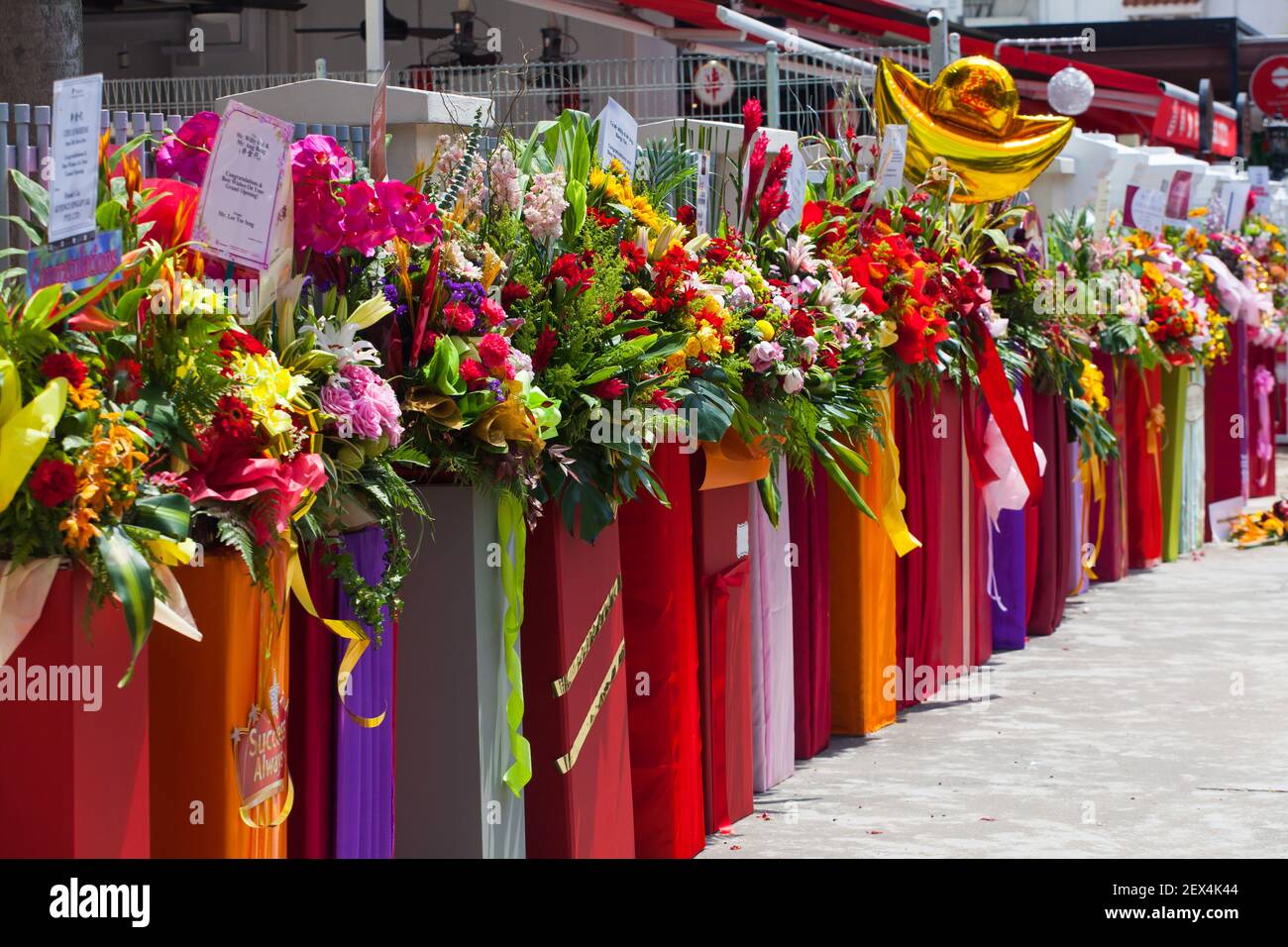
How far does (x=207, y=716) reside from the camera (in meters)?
3.12

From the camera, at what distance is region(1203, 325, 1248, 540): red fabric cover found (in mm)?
11219

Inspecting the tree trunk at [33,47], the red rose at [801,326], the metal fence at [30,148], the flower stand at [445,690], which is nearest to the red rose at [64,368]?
the flower stand at [445,690]

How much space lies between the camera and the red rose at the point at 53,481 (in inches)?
106

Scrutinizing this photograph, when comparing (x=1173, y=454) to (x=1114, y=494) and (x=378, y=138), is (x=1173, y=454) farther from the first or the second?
(x=378, y=138)

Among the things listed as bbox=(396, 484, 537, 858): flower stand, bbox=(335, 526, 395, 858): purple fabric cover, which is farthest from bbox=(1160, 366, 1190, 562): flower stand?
bbox=(335, 526, 395, 858): purple fabric cover

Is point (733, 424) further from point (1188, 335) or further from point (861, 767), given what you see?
point (1188, 335)

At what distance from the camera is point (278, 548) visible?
318 cm

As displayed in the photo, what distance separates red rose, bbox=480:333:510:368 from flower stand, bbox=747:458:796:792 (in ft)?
5.80

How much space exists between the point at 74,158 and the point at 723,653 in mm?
2671

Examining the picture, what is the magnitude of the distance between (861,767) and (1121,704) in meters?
1.33

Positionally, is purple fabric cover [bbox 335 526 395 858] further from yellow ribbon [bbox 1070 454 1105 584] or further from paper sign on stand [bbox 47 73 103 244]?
yellow ribbon [bbox 1070 454 1105 584]

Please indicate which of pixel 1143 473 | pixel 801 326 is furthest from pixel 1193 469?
pixel 801 326
